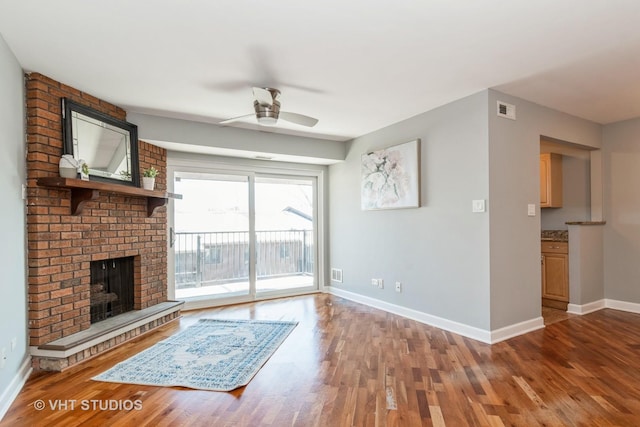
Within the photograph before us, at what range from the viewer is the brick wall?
279cm

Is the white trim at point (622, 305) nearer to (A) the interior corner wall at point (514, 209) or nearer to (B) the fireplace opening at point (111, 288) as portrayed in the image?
(A) the interior corner wall at point (514, 209)

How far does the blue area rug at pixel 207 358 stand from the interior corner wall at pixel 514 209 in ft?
7.44

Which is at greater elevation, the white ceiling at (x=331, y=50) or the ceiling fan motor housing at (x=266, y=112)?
the white ceiling at (x=331, y=50)

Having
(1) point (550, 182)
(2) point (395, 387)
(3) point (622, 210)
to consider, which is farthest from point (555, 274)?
(2) point (395, 387)

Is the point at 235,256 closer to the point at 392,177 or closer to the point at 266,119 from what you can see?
the point at 392,177

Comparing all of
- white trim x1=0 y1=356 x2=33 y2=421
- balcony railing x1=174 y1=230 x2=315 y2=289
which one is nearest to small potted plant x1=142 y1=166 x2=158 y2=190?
balcony railing x1=174 y1=230 x2=315 y2=289

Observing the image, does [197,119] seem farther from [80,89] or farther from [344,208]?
[344,208]

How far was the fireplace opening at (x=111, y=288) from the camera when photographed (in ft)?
11.6

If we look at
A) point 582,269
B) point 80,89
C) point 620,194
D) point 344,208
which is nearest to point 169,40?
point 80,89

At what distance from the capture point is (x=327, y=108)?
12.5 feet

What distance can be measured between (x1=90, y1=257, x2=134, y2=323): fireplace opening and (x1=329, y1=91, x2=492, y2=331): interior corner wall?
9.97 ft

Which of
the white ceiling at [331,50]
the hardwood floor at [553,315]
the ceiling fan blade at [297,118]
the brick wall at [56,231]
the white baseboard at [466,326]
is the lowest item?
the hardwood floor at [553,315]

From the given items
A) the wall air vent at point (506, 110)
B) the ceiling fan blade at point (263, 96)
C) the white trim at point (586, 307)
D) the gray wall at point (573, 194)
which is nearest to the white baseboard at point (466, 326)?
the white trim at point (586, 307)

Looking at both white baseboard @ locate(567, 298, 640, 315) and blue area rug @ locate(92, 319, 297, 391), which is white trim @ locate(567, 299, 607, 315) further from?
blue area rug @ locate(92, 319, 297, 391)
